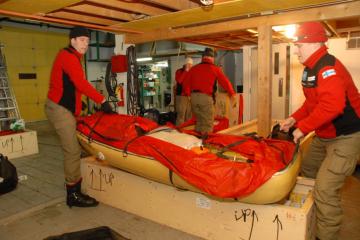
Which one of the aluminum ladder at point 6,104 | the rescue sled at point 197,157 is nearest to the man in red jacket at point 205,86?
the rescue sled at point 197,157

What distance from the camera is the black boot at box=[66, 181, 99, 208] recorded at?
125 inches

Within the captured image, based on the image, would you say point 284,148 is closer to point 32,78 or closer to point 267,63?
point 267,63

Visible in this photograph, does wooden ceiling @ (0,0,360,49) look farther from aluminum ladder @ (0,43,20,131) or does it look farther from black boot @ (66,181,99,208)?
aluminum ladder @ (0,43,20,131)

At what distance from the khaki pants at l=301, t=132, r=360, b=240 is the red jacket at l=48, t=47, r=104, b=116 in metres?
2.23

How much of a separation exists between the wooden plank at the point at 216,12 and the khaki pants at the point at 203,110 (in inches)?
59.4

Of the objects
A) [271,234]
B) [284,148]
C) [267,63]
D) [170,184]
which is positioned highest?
[267,63]

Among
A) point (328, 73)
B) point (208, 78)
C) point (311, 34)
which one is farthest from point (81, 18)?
point (328, 73)

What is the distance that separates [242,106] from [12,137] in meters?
4.82

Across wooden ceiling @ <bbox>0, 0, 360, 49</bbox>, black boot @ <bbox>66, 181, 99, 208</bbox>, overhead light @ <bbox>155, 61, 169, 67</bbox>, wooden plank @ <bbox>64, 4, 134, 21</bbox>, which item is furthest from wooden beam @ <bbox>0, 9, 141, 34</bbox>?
overhead light @ <bbox>155, 61, 169, 67</bbox>

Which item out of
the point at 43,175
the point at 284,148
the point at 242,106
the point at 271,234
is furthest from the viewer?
the point at 242,106

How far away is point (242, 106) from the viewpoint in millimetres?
6938

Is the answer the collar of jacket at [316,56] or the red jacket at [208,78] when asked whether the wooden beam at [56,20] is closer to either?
the red jacket at [208,78]

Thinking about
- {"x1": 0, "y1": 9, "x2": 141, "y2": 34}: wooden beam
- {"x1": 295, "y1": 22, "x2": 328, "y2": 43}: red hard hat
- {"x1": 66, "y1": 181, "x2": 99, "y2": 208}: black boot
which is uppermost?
{"x1": 0, "y1": 9, "x2": 141, "y2": 34}: wooden beam

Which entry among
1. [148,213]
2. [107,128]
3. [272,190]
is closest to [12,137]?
[107,128]
